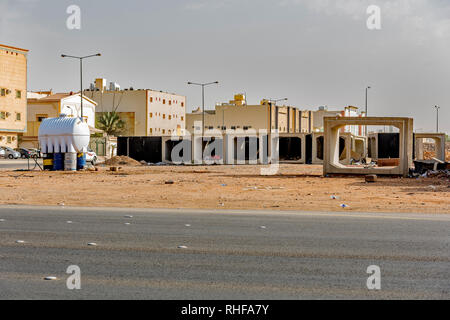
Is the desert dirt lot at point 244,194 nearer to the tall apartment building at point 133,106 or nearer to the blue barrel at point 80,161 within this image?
the blue barrel at point 80,161

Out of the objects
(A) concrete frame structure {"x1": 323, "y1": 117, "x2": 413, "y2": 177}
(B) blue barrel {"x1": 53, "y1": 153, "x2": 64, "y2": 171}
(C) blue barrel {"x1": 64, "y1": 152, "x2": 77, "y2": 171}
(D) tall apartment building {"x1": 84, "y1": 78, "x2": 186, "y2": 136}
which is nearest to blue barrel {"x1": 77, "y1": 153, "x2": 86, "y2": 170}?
(C) blue barrel {"x1": 64, "y1": 152, "x2": 77, "y2": 171}

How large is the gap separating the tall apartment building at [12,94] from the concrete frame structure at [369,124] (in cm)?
5272

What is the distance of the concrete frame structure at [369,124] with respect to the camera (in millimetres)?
28656

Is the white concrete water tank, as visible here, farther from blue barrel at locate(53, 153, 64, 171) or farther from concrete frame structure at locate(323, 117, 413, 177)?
concrete frame structure at locate(323, 117, 413, 177)

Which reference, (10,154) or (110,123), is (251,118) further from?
(10,154)

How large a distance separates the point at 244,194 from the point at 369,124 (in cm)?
1041

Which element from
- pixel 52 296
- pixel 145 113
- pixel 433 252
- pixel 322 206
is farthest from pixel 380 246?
pixel 145 113

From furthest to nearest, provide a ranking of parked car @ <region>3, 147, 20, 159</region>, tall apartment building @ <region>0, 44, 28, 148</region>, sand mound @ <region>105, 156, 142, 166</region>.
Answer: tall apartment building @ <region>0, 44, 28, 148</region> → parked car @ <region>3, 147, 20, 159</region> → sand mound @ <region>105, 156, 142, 166</region>

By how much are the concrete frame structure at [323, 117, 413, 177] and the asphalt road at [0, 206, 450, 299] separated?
15.8 metres

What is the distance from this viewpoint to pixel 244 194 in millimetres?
20672

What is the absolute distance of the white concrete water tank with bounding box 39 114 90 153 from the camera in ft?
112

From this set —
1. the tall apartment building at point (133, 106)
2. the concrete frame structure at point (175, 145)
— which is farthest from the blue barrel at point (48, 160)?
the tall apartment building at point (133, 106)

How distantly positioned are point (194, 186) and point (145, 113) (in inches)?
2917

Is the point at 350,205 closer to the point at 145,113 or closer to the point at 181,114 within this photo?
Answer: the point at 145,113
